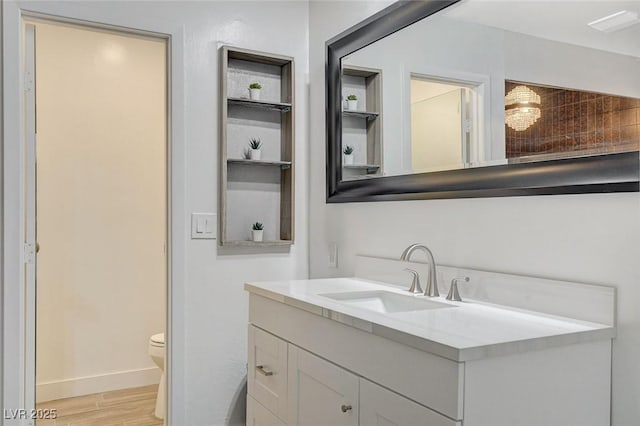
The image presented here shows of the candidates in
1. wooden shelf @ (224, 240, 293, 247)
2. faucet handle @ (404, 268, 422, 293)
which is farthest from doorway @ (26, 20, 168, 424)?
faucet handle @ (404, 268, 422, 293)

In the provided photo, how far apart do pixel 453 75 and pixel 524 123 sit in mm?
350

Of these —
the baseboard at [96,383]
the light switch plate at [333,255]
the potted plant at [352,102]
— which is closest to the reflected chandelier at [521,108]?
the potted plant at [352,102]

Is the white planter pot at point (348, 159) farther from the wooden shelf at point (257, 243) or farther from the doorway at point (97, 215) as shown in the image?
the doorway at point (97, 215)

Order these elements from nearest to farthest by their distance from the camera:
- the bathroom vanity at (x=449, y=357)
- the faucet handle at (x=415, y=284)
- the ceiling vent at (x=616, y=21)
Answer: the bathroom vanity at (x=449, y=357) < the ceiling vent at (x=616, y=21) < the faucet handle at (x=415, y=284)

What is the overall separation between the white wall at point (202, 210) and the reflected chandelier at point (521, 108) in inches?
54.3

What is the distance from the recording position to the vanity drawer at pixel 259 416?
1.84m

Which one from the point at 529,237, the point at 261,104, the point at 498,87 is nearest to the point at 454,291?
the point at 529,237

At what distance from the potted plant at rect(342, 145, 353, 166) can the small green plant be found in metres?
0.44

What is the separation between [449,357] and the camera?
3.62ft

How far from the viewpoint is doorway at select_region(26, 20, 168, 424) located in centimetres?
316

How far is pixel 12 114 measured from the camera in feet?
6.84

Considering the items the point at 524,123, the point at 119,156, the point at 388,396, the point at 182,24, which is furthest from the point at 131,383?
the point at 524,123

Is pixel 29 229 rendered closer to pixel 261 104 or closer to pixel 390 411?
pixel 261 104

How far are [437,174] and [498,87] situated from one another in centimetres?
36
